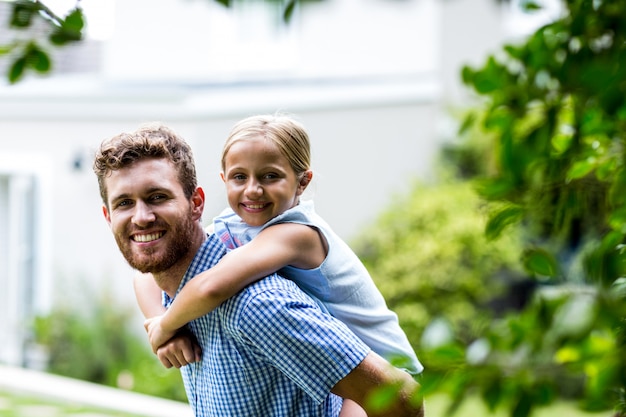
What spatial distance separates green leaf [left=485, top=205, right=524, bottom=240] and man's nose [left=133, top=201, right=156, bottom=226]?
2.93ft

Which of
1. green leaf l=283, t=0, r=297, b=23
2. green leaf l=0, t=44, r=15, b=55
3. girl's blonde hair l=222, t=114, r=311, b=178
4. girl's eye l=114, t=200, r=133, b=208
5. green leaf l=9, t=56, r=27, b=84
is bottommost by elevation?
girl's eye l=114, t=200, r=133, b=208

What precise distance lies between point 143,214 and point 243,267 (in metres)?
0.24

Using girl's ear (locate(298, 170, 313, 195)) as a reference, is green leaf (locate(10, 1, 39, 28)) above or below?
above

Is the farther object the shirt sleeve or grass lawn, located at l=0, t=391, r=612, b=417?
grass lawn, located at l=0, t=391, r=612, b=417

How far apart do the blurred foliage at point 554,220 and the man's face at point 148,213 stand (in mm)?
678

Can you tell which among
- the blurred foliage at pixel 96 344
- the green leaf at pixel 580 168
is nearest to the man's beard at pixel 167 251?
the green leaf at pixel 580 168

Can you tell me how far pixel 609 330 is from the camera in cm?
86

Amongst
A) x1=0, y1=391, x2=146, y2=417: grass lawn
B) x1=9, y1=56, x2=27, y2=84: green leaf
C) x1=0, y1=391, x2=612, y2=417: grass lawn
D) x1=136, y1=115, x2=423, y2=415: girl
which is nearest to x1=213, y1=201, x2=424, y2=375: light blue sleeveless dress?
x1=136, y1=115, x2=423, y2=415: girl

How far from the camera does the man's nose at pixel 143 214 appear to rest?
2.10 m

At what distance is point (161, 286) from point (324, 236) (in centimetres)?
39

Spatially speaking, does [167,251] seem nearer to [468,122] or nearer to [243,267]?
[243,267]

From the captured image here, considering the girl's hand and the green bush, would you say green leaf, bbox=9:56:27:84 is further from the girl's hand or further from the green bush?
the green bush

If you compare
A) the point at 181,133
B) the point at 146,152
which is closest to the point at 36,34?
the point at 146,152

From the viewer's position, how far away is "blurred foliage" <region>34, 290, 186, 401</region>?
10.1 m
